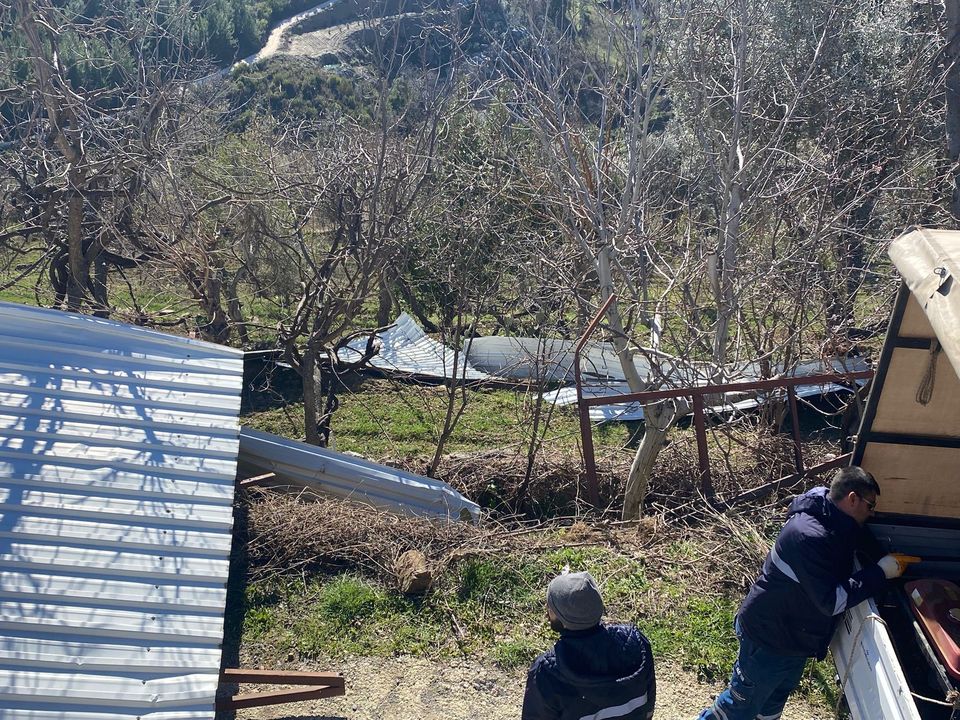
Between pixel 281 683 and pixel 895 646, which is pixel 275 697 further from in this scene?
pixel 895 646

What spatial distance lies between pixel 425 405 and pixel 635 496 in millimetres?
6156

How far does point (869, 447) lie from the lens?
14.2 ft

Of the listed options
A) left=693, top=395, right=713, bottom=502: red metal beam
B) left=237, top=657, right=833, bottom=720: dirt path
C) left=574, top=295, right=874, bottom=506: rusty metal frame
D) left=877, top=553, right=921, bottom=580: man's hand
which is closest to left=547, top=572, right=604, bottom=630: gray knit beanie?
left=877, top=553, right=921, bottom=580: man's hand

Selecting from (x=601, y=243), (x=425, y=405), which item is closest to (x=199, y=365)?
(x=601, y=243)

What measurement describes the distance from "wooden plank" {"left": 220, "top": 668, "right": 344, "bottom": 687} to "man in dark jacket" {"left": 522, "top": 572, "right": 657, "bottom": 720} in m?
1.74

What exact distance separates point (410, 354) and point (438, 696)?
400 inches

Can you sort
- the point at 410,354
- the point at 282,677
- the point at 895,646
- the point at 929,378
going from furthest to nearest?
the point at 410,354 → the point at 282,677 → the point at 929,378 → the point at 895,646

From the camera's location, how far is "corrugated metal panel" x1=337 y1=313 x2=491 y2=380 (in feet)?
44.8

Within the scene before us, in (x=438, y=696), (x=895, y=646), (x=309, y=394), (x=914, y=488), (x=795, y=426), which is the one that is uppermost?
(x=309, y=394)

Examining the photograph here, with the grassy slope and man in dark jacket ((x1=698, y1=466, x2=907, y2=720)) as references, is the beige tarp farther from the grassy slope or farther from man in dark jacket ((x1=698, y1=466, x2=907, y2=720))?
the grassy slope

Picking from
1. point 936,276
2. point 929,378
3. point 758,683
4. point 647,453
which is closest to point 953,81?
point 647,453

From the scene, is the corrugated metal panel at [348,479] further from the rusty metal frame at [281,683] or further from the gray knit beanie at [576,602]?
the gray knit beanie at [576,602]

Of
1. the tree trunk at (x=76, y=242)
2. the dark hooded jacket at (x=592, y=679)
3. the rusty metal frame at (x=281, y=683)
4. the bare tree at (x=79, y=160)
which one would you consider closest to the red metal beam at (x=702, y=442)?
the rusty metal frame at (x=281, y=683)

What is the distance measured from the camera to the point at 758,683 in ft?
12.0
